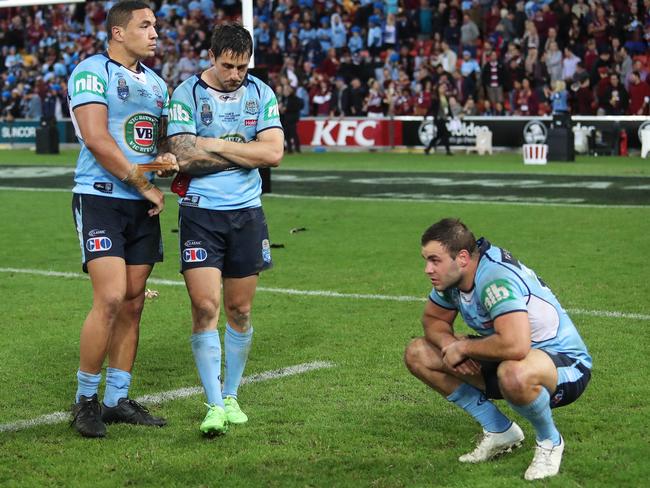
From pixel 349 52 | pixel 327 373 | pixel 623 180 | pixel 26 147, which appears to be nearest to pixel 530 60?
pixel 349 52

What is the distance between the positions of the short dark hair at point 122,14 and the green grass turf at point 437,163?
16.7m

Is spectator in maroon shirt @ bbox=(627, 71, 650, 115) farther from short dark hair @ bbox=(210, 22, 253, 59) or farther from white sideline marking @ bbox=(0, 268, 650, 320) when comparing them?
short dark hair @ bbox=(210, 22, 253, 59)

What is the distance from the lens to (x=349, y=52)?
112 ft

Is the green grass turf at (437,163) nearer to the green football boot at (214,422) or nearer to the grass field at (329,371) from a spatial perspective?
the grass field at (329,371)

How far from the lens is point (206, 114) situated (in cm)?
596

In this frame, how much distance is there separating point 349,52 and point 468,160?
28.7 ft

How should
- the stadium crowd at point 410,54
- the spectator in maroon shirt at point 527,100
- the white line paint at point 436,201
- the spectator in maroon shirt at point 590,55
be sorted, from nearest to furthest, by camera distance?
the white line paint at point 436,201 → the spectator in maroon shirt at point 527,100 → the stadium crowd at point 410,54 → the spectator in maroon shirt at point 590,55

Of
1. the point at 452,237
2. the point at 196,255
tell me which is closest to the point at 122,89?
the point at 196,255

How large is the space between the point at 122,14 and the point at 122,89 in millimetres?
376

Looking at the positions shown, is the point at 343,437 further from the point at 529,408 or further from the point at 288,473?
the point at 529,408

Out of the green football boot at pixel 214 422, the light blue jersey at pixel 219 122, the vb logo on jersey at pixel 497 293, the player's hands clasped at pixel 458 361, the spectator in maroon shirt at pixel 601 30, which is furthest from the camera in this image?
the spectator in maroon shirt at pixel 601 30

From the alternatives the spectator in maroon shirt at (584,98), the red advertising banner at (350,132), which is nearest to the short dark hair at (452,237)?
the spectator in maroon shirt at (584,98)

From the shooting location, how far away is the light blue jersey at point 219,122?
5.93 meters

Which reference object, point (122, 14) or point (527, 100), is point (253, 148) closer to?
point (122, 14)
